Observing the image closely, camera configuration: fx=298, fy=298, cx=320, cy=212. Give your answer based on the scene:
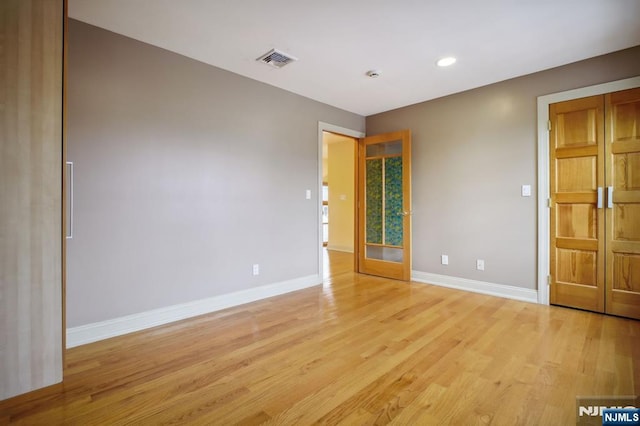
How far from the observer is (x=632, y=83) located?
2768 mm

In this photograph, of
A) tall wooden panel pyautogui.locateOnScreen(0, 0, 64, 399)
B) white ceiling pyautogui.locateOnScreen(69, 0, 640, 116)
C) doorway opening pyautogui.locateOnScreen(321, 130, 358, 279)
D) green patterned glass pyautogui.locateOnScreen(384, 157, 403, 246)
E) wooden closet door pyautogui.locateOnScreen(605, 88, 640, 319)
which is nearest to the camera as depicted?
tall wooden panel pyautogui.locateOnScreen(0, 0, 64, 399)

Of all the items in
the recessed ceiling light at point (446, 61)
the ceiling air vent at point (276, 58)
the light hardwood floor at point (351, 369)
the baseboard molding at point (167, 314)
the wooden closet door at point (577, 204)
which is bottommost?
the light hardwood floor at point (351, 369)

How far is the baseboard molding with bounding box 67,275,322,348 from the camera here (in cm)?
233

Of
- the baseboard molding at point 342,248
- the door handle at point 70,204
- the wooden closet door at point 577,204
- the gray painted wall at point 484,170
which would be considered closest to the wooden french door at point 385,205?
the gray painted wall at point 484,170

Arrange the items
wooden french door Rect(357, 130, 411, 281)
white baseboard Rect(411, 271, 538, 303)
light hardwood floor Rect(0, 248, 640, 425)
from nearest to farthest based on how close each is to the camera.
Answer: light hardwood floor Rect(0, 248, 640, 425)
white baseboard Rect(411, 271, 538, 303)
wooden french door Rect(357, 130, 411, 281)

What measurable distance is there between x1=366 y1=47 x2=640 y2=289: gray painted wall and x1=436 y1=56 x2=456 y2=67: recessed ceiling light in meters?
0.89

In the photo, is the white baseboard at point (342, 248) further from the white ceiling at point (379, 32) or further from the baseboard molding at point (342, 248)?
the white ceiling at point (379, 32)

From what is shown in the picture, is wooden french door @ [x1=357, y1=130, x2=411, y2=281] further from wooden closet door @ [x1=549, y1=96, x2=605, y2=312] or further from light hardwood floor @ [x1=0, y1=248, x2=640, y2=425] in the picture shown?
wooden closet door @ [x1=549, y1=96, x2=605, y2=312]

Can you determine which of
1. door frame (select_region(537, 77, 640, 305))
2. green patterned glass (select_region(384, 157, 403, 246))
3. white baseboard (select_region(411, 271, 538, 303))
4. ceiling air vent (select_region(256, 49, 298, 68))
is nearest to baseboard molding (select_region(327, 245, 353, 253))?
green patterned glass (select_region(384, 157, 403, 246))

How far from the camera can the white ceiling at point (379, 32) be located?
86.1 inches

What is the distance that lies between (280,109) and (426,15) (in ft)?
6.39

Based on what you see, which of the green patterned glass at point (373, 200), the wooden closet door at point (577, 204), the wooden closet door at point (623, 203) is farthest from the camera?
the green patterned glass at point (373, 200)

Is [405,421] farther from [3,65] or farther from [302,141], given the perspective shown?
[302,141]

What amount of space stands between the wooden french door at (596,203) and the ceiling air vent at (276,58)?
2.86 m
